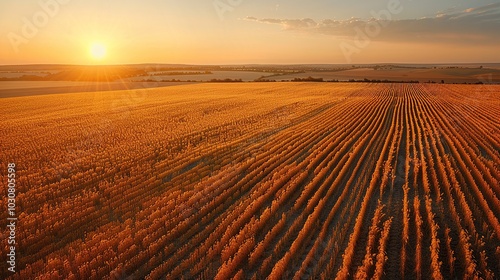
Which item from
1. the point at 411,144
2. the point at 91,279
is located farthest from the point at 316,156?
the point at 91,279

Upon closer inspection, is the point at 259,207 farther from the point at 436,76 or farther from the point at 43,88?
the point at 436,76

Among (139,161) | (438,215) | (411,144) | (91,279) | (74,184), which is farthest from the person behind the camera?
(411,144)

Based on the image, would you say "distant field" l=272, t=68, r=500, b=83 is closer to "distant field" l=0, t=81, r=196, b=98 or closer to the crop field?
"distant field" l=0, t=81, r=196, b=98

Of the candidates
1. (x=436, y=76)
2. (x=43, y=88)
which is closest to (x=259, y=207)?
(x=43, y=88)

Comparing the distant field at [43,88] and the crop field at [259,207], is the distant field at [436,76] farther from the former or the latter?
the crop field at [259,207]

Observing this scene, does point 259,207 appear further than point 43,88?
No

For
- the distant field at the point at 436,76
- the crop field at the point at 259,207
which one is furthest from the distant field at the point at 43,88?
the crop field at the point at 259,207

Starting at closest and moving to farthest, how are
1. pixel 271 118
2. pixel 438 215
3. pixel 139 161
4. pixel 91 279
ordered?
1. pixel 91 279
2. pixel 438 215
3. pixel 139 161
4. pixel 271 118

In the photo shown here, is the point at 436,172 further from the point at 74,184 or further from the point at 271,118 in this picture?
the point at 271,118

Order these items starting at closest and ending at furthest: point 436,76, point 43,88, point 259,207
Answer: point 259,207, point 43,88, point 436,76
